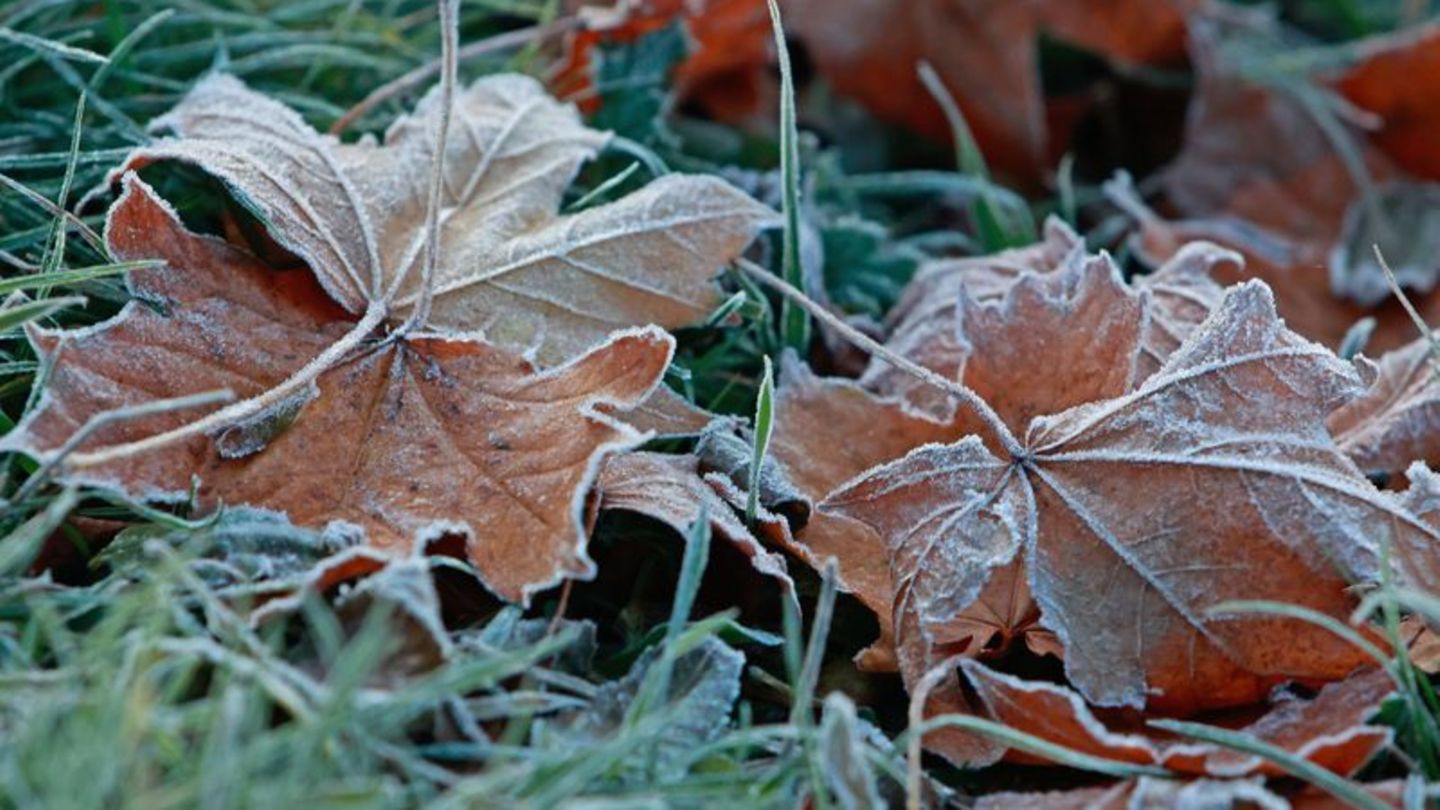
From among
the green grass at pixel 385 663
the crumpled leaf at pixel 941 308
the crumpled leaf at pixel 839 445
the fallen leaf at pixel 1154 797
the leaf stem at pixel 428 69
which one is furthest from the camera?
the leaf stem at pixel 428 69

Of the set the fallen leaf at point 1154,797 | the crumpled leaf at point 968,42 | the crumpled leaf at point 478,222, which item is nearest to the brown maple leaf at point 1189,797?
the fallen leaf at point 1154,797

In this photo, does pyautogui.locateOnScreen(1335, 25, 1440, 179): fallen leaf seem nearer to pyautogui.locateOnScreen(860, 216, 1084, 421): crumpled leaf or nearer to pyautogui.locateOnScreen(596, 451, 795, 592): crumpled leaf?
pyautogui.locateOnScreen(860, 216, 1084, 421): crumpled leaf

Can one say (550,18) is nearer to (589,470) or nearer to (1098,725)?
(589,470)

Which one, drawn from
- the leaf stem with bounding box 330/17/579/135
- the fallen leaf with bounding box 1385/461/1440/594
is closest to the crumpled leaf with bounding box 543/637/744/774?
the fallen leaf with bounding box 1385/461/1440/594

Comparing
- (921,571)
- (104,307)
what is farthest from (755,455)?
(104,307)

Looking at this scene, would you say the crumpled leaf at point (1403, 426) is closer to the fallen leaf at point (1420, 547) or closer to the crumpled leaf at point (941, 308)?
the fallen leaf at point (1420, 547)

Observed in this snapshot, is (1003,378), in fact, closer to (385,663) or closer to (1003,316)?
Result: (1003,316)
